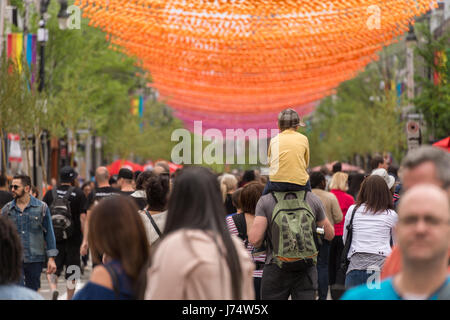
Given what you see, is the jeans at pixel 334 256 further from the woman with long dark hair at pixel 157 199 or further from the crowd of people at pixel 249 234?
the woman with long dark hair at pixel 157 199

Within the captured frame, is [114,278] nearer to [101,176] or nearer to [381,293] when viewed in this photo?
[381,293]

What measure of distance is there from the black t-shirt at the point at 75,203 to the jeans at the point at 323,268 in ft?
12.2

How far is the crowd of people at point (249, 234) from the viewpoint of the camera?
3.59 meters

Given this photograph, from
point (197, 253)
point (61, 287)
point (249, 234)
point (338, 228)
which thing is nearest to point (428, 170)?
point (197, 253)

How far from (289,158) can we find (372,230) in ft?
3.82

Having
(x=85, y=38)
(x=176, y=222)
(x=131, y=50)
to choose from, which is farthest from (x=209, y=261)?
(x=85, y=38)

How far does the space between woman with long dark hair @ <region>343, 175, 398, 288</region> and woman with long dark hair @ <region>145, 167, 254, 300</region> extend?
15.1 ft

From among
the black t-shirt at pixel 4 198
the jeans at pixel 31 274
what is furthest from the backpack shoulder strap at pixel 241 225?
the black t-shirt at pixel 4 198

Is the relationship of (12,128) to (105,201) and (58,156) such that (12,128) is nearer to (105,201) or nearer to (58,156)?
(105,201)

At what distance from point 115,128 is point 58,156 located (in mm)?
3683

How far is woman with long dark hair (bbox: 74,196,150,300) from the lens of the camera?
4.72 meters

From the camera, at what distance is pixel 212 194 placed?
441 cm

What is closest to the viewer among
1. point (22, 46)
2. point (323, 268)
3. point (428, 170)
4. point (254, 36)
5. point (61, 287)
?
point (428, 170)

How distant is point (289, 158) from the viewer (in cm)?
846
